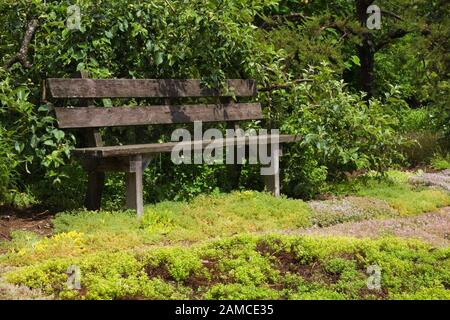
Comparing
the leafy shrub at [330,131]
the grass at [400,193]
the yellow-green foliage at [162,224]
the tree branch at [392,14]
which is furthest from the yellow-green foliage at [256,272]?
the tree branch at [392,14]

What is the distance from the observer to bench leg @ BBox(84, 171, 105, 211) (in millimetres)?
8109

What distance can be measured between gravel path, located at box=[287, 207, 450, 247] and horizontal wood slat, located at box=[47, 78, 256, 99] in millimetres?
2654

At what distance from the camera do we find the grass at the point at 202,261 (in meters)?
4.71

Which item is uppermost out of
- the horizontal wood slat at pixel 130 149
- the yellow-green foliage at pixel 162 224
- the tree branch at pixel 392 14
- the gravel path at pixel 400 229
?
the tree branch at pixel 392 14

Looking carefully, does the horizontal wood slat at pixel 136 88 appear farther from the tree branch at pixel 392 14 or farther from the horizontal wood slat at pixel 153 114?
the tree branch at pixel 392 14

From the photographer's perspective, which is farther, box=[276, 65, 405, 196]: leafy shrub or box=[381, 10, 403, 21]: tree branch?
box=[381, 10, 403, 21]: tree branch

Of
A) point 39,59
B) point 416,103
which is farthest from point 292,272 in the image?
point 416,103

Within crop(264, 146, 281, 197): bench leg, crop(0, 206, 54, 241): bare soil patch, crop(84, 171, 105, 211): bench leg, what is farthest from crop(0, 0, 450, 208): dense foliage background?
crop(264, 146, 281, 197): bench leg

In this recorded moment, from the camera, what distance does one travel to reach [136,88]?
28.1 ft

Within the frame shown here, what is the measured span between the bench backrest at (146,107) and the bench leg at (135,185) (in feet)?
2.42

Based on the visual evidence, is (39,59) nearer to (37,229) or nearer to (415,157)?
(37,229)

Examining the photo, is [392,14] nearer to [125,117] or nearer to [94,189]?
[125,117]

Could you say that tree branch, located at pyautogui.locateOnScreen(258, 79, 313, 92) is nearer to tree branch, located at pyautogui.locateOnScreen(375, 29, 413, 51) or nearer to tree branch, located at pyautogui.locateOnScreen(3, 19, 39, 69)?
tree branch, located at pyautogui.locateOnScreen(3, 19, 39, 69)

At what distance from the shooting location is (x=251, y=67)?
1012 centimetres
